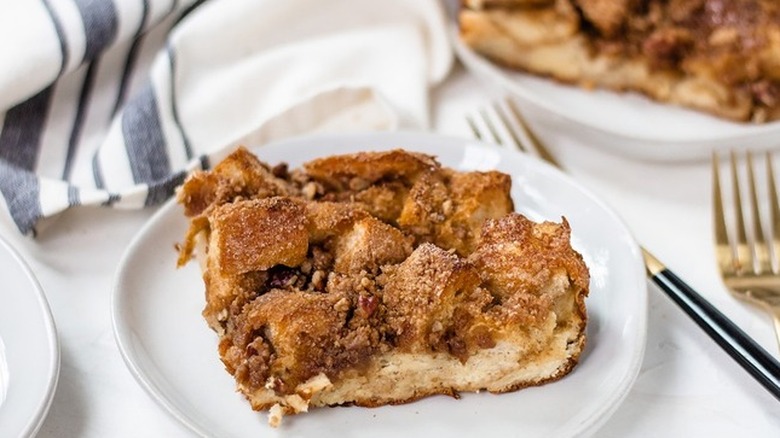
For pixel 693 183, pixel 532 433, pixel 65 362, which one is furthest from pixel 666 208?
pixel 65 362

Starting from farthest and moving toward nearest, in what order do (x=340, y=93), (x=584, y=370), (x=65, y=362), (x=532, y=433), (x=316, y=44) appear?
(x=316, y=44) < (x=340, y=93) < (x=65, y=362) < (x=584, y=370) < (x=532, y=433)

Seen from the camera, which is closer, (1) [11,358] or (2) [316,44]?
(1) [11,358]

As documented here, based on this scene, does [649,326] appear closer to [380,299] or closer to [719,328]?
[719,328]

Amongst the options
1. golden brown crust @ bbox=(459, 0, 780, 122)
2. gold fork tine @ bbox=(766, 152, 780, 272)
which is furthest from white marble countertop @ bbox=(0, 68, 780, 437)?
golden brown crust @ bbox=(459, 0, 780, 122)

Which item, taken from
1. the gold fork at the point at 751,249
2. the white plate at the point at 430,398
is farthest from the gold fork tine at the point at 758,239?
the white plate at the point at 430,398

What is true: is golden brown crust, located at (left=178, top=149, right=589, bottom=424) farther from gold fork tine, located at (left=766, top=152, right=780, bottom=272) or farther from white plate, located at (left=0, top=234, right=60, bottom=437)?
gold fork tine, located at (left=766, top=152, right=780, bottom=272)

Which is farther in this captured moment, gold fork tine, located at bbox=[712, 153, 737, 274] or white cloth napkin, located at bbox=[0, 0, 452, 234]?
white cloth napkin, located at bbox=[0, 0, 452, 234]

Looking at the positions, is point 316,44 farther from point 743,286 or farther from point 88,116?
point 743,286

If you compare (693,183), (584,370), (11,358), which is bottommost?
(693,183)
